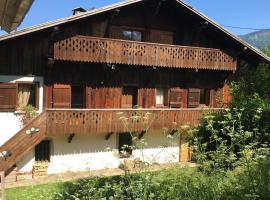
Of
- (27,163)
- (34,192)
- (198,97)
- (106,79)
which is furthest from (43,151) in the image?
(198,97)

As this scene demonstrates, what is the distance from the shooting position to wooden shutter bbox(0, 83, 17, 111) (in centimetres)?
1916

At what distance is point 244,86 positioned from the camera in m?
12.4

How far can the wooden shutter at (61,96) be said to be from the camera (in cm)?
2027

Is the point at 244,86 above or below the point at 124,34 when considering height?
below

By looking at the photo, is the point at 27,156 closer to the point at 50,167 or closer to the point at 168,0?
the point at 50,167

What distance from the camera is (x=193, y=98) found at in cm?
2436

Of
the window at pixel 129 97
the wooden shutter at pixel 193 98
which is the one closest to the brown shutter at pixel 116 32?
the window at pixel 129 97

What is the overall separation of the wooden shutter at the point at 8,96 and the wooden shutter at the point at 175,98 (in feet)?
29.3

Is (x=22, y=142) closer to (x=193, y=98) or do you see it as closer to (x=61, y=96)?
(x=61, y=96)

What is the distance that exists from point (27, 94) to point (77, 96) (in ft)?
8.70

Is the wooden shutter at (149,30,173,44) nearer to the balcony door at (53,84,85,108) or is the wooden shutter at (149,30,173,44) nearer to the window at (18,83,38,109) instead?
the balcony door at (53,84,85,108)

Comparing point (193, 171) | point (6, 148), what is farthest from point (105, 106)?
point (193, 171)

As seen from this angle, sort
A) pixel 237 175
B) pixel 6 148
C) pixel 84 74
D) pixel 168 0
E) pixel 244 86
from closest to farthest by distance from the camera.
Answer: pixel 237 175, pixel 244 86, pixel 6 148, pixel 84 74, pixel 168 0

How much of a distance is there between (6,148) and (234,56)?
13.9 m
